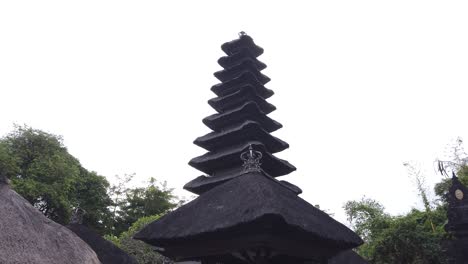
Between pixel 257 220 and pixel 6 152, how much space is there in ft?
109

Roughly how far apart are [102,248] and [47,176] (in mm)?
22463

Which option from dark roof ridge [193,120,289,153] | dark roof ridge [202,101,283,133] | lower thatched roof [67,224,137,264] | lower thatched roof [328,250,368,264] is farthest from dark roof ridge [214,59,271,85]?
lower thatched roof [67,224,137,264]

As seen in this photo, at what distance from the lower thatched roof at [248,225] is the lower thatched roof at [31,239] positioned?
143 inches

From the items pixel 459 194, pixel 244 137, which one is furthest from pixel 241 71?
pixel 459 194

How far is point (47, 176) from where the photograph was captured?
35281mm

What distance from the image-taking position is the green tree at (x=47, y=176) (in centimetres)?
3297

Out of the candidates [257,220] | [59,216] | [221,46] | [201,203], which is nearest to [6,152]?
[59,216]

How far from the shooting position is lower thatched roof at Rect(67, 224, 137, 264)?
1602 cm

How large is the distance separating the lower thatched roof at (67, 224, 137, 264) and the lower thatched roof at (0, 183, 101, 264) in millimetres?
3457

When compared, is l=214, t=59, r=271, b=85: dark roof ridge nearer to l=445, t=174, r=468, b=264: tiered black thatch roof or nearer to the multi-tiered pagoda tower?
the multi-tiered pagoda tower

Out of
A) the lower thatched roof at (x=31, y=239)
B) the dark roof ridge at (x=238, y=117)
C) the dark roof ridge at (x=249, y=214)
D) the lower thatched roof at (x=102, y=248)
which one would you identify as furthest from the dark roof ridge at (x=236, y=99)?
the lower thatched roof at (x=102, y=248)

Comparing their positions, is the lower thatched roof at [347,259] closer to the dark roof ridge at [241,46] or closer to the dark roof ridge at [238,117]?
the dark roof ridge at [238,117]

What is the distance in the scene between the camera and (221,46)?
52.1ft

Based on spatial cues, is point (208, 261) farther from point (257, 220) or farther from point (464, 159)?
point (464, 159)
